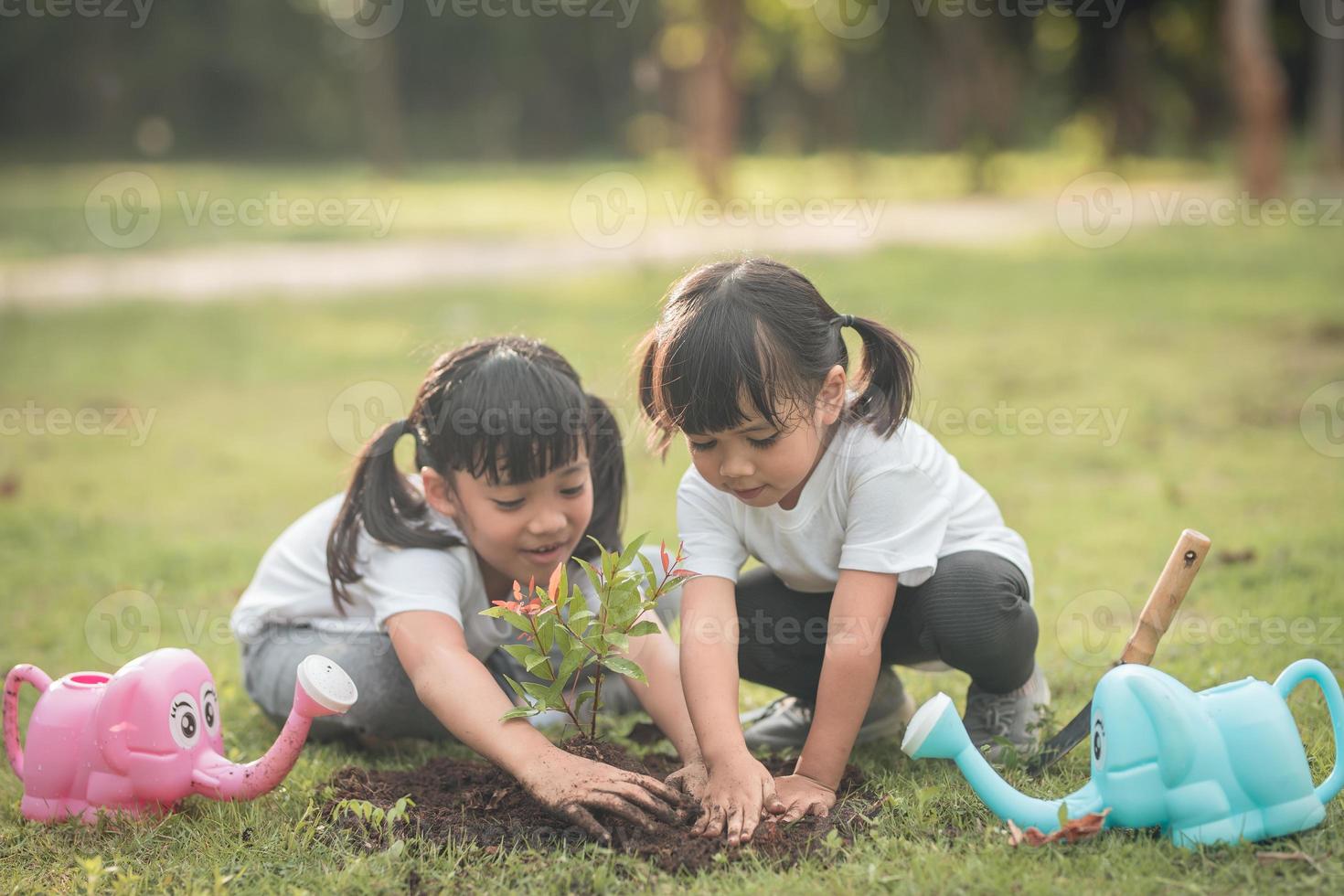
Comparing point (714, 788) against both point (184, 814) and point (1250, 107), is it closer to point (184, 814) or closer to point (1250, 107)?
point (184, 814)

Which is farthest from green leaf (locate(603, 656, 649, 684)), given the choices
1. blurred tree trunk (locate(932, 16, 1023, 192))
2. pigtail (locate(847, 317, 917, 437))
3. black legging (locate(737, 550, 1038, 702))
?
blurred tree trunk (locate(932, 16, 1023, 192))

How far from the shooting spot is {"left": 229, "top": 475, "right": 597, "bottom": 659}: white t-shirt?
279 cm

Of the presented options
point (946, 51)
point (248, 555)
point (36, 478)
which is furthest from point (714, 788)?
point (946, 51)

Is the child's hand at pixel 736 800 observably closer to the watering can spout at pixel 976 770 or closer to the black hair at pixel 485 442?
the watering can spout at pixel 976 770

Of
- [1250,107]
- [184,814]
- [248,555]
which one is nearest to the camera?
[184,814]

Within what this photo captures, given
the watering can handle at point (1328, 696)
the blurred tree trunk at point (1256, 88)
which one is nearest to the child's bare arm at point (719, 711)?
the watering can handle at point (1328, 696)

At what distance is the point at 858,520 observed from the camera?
2.63 m

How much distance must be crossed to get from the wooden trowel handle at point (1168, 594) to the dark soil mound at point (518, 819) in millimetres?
623

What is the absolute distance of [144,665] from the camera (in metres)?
2.57

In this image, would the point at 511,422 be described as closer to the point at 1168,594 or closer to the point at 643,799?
the point at 643,799

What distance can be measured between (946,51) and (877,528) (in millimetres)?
22487

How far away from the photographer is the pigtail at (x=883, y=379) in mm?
2664

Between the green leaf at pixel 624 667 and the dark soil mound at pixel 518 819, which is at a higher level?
the green leaf at pixel 624 667

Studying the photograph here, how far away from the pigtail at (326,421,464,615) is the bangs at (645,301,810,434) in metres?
0.73
